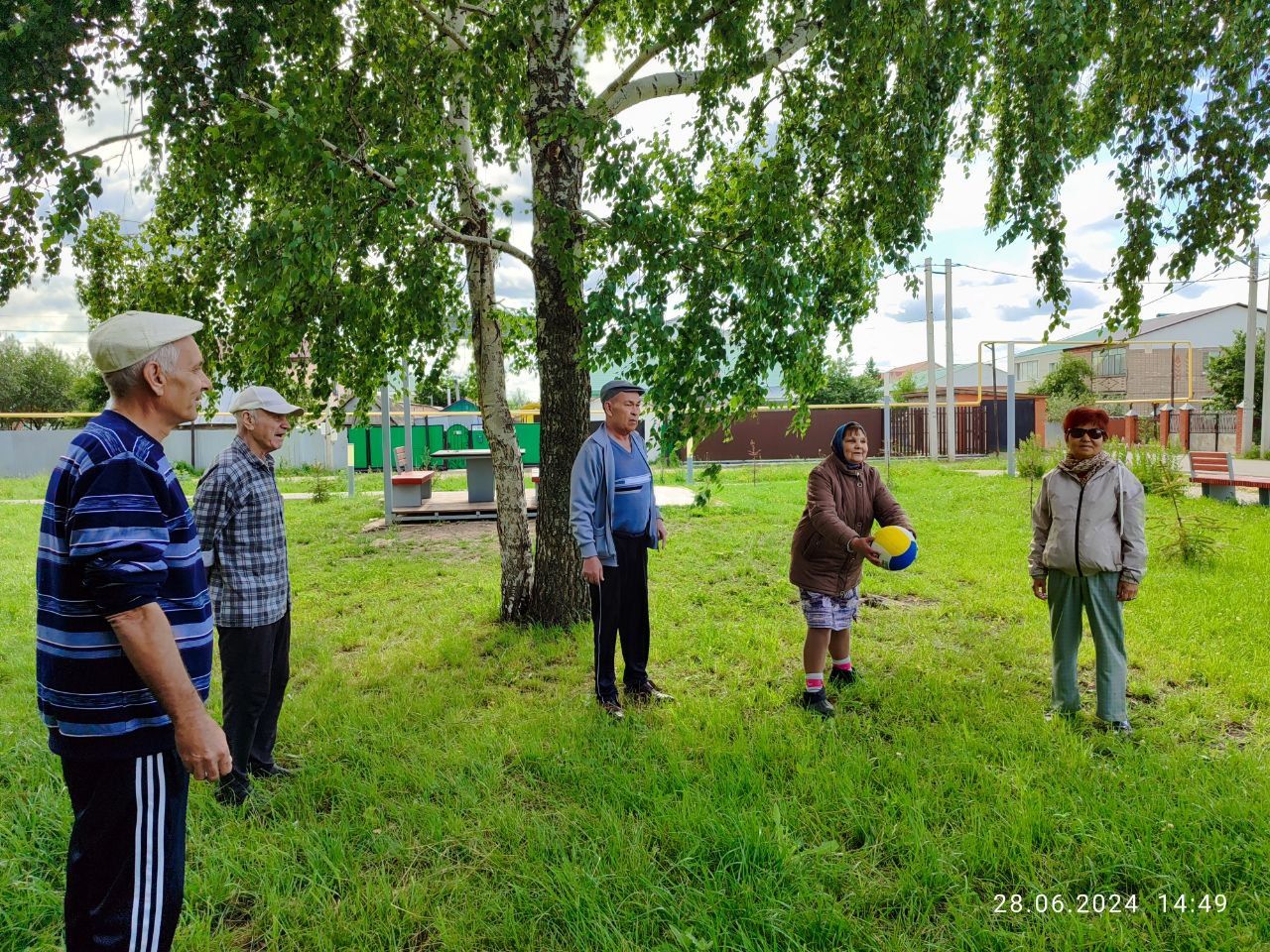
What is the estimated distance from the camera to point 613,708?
14.1ft

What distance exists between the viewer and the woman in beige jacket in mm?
3928

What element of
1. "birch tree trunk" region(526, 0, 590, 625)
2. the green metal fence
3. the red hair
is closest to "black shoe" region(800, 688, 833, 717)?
the red hair

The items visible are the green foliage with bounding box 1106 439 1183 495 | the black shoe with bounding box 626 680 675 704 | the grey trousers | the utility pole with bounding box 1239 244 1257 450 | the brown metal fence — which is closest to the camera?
the grey trousers

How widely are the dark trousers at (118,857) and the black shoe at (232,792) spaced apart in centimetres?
168

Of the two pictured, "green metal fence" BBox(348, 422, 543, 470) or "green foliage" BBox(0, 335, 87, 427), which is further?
"green foliage" BBox(0, 335, 87, 427)

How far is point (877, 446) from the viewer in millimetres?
29328

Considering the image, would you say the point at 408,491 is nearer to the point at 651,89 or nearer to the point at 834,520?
the point at 651,89

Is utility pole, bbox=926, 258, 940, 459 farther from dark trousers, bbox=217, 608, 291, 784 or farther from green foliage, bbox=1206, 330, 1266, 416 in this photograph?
dark trousers, bbox=217, 608, 291, 784

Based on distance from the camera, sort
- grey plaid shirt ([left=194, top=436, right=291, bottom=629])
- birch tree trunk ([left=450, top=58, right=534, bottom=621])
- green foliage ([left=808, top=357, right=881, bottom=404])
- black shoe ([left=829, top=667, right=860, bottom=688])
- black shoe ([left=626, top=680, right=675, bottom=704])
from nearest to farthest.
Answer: grey plaid shirt ([left=194, top=436, right=291, bottom=629])
black shoe ([left=626, top=680, right=675, bottom=704])
black shoe ([left=829, top=667, right=860, bottom=688])
birch tree trunk ([left=450, top=58, right=534, bottom=621])
green foliage ([left=808, top=357, right=881, bottom=404])

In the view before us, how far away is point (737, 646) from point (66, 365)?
55488 millimetres

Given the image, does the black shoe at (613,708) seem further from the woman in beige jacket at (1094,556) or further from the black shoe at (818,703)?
the woman in beige jacket at (1094,556)

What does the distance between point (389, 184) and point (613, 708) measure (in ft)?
11.7

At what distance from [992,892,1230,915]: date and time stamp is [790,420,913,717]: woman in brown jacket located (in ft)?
5.33

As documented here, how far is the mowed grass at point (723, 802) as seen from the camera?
2559 millimetres
